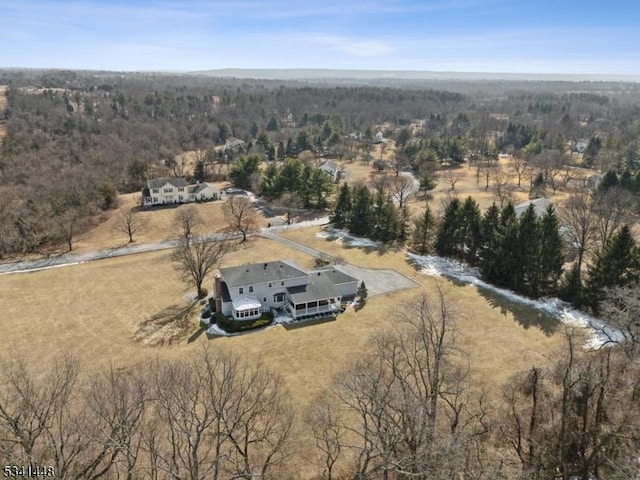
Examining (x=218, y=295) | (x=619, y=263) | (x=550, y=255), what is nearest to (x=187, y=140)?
(x=218, y=295)

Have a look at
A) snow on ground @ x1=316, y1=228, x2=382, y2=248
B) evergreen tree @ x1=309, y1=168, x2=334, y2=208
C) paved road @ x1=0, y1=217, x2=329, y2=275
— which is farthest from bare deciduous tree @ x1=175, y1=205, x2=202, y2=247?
evergreen tree @ x1=309, y1=168, x2=334, y2=208

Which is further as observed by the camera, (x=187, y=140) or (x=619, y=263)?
(x=187, y=140)

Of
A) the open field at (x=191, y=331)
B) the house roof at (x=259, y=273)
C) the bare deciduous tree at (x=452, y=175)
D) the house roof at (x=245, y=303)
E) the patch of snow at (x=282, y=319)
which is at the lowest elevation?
the patch of snow at (x=282, y=319)

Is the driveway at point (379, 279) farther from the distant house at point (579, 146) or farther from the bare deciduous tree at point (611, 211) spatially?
the distant house at point (579, 146)

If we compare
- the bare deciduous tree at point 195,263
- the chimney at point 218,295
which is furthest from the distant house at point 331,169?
the chimney at point 218,295

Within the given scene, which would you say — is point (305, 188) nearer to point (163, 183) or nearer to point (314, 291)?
point (163, 183)

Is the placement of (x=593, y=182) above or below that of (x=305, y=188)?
below

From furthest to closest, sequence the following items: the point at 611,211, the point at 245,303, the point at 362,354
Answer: the point at 611,211, the point at 245,303, the point at 362,354

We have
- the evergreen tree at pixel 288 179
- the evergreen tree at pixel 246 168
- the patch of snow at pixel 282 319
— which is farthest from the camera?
the evergreen tree at pixel 246 168
